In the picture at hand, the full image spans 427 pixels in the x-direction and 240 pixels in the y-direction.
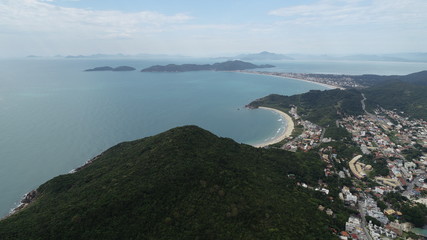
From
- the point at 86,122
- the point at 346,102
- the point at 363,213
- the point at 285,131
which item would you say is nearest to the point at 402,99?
the point at 346,102

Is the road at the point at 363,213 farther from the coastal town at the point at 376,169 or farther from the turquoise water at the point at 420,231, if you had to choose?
the turquoise water at the point at 420,231

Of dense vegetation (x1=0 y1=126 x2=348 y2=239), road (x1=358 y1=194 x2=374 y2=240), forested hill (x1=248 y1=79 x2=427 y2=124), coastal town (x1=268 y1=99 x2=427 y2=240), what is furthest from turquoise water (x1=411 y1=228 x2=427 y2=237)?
forested hill (x1=248 y1=79 x2=427 y2=124)

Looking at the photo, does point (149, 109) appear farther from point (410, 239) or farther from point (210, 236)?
point (410, 239)

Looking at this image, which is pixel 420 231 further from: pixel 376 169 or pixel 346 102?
pixel 346 102

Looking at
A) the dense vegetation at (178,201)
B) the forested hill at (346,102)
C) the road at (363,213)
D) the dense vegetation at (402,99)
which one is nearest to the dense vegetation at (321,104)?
the forested hill at (346,102)

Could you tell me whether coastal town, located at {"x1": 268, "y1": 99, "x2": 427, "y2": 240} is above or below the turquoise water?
above

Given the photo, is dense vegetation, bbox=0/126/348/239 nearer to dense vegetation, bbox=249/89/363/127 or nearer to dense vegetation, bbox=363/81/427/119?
dense vegetation, bbox=249/89/363/127
